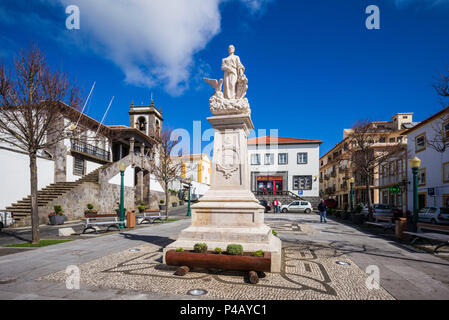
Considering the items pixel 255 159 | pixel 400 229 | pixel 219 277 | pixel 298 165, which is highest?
pixel 255 159

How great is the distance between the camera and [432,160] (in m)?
25.0

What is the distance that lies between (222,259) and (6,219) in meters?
14.4

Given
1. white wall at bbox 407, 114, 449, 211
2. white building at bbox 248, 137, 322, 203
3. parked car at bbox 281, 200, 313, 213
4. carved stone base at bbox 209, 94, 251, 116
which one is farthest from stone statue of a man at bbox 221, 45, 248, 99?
white building at bbox 248, 137, 322, 203

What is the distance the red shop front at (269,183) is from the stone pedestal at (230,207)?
37.6m

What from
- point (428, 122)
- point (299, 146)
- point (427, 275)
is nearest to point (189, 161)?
point (299, 146)

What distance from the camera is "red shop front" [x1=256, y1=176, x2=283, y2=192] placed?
4369 cm

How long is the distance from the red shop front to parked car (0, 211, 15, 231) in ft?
114

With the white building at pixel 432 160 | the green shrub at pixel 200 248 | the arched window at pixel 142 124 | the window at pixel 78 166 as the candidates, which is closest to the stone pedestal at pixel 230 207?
the green shrub at pixel 200 248

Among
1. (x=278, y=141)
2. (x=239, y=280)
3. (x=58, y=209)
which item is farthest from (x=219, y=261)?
(x=278, y=141)

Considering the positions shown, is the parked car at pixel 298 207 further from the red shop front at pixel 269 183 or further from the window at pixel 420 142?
the window at pixel 420 142

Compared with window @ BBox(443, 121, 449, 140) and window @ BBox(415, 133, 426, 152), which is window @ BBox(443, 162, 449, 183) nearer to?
window @ BBox(443, 121, 449, 140)

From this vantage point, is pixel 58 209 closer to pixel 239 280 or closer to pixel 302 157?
pixel 239 280

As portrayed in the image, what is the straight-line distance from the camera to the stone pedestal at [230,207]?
19.6 ft

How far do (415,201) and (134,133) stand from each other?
25.9 meters
